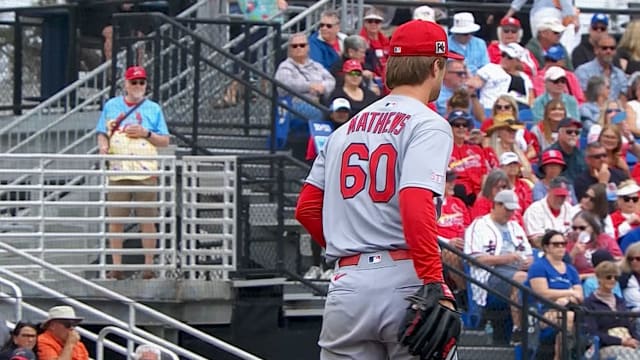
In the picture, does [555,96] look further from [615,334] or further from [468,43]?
[615,334]

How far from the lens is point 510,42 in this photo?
16.2 metres

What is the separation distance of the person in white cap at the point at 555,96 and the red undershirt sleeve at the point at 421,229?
31.8 ft

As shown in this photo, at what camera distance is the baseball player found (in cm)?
547

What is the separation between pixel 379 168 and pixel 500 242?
253 inches

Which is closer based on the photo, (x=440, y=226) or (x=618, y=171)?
(x=440, y=226)

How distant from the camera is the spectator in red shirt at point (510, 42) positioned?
15.9 metres

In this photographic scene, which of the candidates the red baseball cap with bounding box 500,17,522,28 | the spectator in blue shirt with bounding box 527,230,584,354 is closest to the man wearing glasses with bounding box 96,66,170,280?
the spectator in blue shirt with bounding box 527,230,584,354

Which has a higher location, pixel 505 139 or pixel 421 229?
pixel 505 139

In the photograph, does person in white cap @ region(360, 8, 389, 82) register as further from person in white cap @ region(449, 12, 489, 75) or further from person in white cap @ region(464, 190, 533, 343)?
person in white cap @ region(464, 190, 533, 343)

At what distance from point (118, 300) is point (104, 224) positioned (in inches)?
29.5

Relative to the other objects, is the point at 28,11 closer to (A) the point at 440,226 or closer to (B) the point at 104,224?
(B) the point at 104,224

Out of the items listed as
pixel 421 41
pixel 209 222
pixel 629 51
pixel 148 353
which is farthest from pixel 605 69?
pixel 421 41

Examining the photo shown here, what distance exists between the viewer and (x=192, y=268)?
12.1 m

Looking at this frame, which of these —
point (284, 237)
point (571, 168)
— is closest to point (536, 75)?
point (571, 168)
